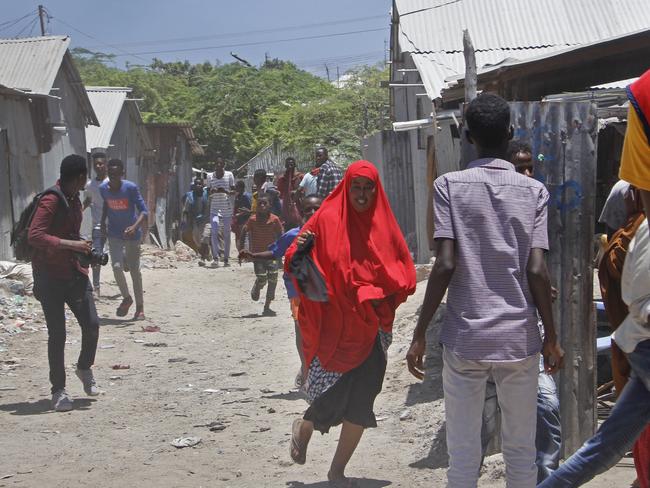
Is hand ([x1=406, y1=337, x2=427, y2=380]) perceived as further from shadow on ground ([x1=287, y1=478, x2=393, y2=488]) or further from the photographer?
the photographer

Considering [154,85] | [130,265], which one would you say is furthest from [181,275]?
[154,85]

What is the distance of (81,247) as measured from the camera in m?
7.23

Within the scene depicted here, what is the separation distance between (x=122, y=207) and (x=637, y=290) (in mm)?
8850

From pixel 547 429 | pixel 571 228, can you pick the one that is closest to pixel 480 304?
pixel 547 429

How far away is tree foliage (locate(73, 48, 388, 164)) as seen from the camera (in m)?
34.1

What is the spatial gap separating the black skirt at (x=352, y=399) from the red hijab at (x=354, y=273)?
67mm

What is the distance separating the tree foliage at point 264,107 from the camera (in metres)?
34.1

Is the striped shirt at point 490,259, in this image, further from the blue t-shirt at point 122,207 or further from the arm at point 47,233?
the blue t-shirt at point 122,207

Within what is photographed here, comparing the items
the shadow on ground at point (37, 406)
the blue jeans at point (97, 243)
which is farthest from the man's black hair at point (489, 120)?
the blue jeans at point (97, 243)

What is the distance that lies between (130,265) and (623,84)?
5.81 meters

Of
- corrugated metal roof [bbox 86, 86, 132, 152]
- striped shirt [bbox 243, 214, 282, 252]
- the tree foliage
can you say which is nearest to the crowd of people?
striped shirt [bbox 243, 214, 282, 252]

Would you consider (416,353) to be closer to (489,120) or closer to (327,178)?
(489,120)

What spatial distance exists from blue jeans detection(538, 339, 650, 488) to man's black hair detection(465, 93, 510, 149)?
3.09ft

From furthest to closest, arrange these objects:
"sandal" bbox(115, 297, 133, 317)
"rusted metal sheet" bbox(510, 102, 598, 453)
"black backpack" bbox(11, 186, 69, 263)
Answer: "sandal" bbox(115, 297, 133, 317)
"black backpack" bbox(11, 186, 69, 263)
"rusted metal sheet" bbox(510, 102, 598, 453)
